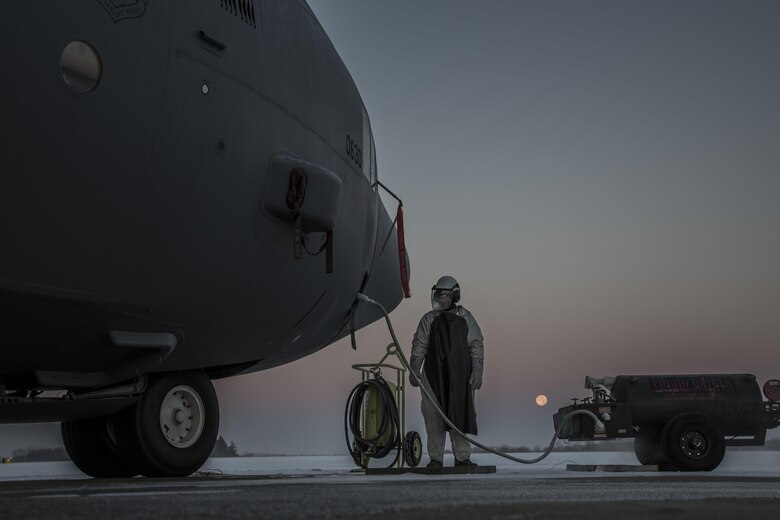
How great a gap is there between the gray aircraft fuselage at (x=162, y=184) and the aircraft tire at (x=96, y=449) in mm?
1450

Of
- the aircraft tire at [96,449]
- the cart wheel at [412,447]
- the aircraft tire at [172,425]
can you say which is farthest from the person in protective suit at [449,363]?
the cart wheel at [412,447]

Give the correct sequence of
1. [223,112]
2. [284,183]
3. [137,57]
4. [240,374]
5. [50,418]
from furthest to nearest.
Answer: [240,374] < [50,418] < [284,183] < [223,112] < [137,57]

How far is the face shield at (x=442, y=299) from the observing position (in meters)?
9.21

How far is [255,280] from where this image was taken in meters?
7.14

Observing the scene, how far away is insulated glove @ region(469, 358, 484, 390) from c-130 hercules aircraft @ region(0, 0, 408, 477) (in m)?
1.58

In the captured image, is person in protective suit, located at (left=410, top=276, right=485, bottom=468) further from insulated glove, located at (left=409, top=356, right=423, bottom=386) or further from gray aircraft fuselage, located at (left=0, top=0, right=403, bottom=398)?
gray aircraft fuselage, located at (left=0, top=0, right=403, bottom=398)

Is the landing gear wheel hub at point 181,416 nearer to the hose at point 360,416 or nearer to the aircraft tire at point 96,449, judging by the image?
the aircraft tire at point 96,449

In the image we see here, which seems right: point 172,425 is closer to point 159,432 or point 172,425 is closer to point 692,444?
point 159,432

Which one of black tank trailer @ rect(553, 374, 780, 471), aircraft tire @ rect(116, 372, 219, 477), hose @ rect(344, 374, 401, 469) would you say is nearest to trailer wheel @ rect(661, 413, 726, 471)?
black tank trailer @ rect(553, 374, 780, 471)

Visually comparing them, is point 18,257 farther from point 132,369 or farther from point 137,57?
point 132,369

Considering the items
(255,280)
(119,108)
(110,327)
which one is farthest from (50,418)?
(119,108)

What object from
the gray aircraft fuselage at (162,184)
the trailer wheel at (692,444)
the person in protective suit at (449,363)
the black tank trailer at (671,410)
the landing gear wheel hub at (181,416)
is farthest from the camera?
the black tank trailer at (671,410)

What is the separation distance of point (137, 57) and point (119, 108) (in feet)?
1.27

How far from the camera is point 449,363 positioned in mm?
9000
